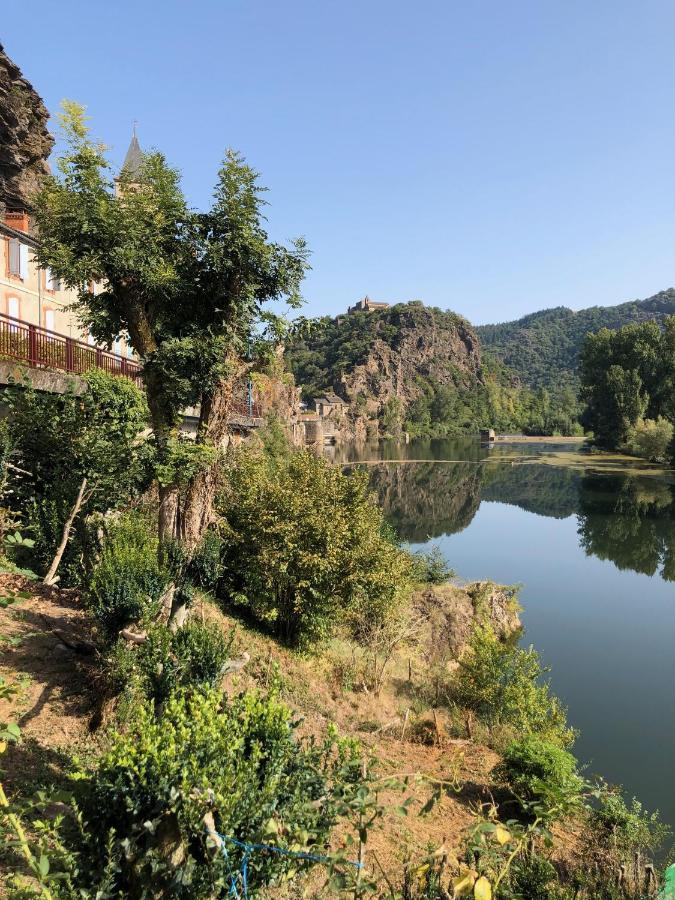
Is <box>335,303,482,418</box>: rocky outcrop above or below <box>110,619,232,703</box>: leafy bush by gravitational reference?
above

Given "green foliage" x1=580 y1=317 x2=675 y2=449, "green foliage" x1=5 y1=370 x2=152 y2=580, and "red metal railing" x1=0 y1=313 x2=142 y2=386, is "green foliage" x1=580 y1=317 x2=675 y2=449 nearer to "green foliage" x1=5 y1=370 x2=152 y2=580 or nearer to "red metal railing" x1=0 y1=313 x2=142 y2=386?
"red metal railing" x1=0 y1=313 x2=142 y2=386

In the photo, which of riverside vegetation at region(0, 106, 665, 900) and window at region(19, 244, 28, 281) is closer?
riverside vegetation at region(0, 106, 665, 900)

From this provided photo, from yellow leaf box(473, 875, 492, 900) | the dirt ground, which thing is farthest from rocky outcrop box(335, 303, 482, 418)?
yellow leaf box(473, 875, 492, 900)

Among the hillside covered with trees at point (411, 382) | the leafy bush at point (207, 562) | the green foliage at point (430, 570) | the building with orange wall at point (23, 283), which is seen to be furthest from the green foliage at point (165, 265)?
the hillside covered with trees at point (411, 382)

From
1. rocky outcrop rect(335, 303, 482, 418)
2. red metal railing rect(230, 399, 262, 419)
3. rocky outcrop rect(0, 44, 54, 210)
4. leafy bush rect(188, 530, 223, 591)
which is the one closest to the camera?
leafy bush rect(188, 530, 223, 591)

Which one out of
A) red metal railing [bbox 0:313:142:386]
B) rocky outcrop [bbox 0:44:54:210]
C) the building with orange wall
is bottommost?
red metal railing [bbox 0:313:142:386]

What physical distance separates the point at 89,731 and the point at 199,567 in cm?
565

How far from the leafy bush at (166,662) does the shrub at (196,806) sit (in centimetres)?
156

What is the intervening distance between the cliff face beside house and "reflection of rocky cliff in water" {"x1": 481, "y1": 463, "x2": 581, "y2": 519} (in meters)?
80.6

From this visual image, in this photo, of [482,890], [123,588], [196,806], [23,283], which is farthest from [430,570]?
[23,283]

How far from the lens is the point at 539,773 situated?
839 centimetres

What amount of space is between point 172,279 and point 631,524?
35918 mm

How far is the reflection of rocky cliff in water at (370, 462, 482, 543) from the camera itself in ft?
125

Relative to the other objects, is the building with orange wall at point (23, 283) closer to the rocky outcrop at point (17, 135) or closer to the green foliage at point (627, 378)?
the rocky outcrop at point (17, 135)
